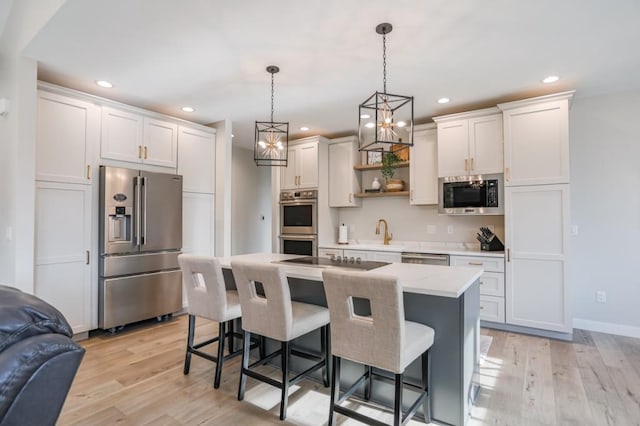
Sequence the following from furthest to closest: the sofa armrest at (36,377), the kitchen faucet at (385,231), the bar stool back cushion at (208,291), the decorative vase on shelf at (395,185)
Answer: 1. the kitchen faucet at (385,231)
2. the decorative vase on shelf at (395,185)
3. the bar stool back cushion at (208,291)
4. the sofa armrest at (36,377)

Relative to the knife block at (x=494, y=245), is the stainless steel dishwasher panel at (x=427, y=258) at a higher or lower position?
lower

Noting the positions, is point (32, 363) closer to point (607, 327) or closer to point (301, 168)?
point (301, 168)

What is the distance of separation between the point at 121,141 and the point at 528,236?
4.48 metres

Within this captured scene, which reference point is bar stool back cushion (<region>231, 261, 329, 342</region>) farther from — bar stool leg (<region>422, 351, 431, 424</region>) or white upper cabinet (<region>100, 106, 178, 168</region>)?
white upper cabinet (<region>100, 106, 178, 168</region>)

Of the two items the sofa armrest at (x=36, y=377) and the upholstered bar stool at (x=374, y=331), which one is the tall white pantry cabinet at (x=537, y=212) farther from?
the sofa armrest at (x=36, y=377)

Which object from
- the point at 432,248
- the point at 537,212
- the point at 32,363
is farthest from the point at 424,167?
the point at 32,363

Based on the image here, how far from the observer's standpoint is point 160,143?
4.02m

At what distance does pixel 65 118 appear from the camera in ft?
10.6

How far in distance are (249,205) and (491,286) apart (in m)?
4.35

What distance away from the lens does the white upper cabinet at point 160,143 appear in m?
3.89

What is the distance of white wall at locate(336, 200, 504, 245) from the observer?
427 cm

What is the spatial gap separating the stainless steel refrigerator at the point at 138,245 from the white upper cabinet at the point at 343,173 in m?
2.18

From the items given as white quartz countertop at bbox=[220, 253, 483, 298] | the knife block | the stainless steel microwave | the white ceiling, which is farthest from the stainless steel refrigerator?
the knife block

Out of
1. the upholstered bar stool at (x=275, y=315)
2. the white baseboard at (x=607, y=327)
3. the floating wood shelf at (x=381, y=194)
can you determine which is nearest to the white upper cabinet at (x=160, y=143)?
the upholstered bar stool at (x=275, y=315)
